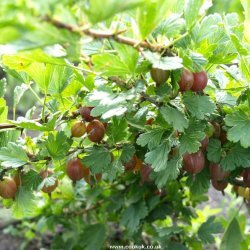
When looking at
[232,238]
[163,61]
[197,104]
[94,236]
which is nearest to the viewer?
[163,61]

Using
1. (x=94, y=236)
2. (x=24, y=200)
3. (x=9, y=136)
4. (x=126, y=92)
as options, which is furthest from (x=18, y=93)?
(x=94, y=236)

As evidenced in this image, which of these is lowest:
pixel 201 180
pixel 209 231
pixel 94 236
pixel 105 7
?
pixel 94 236

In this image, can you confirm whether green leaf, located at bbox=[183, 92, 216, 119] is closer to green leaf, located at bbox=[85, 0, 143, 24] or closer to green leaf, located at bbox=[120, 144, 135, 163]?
green leaf, located at bbox=[120, 144, 135, 163]

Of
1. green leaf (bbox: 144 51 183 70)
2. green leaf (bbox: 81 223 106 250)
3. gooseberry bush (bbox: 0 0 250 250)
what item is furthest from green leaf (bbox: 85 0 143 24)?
green leaf (bbox: 81 223 106 250)

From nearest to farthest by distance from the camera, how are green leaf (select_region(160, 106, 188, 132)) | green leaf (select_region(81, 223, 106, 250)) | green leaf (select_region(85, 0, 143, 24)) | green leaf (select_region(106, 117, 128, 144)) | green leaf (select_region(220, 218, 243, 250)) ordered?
1. green leaf (select_region(85, 0, 143, 24))
2. green leaf (select_region(160, 106, 188, 132))
3. green leaf (select_region(106, 117, 128, 144))
4. green leaf (select_region(220, 218, 243, 250))
5. green leaf (select_region(81, 223, 106, 250))

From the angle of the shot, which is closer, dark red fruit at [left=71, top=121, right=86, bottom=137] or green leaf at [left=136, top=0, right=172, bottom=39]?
green leaf at [left=136, top=0, right=172, bottom=39]

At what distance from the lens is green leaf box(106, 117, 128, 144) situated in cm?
78

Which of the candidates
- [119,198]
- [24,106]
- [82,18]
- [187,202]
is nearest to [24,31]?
[82,18]

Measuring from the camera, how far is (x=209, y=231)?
1141 mm

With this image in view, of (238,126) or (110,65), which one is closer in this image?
(110,65)

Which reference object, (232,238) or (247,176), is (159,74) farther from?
(232,238)

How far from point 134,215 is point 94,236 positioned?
21cm

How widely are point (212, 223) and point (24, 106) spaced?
3.95 ft

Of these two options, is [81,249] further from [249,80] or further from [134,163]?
[249,80]
